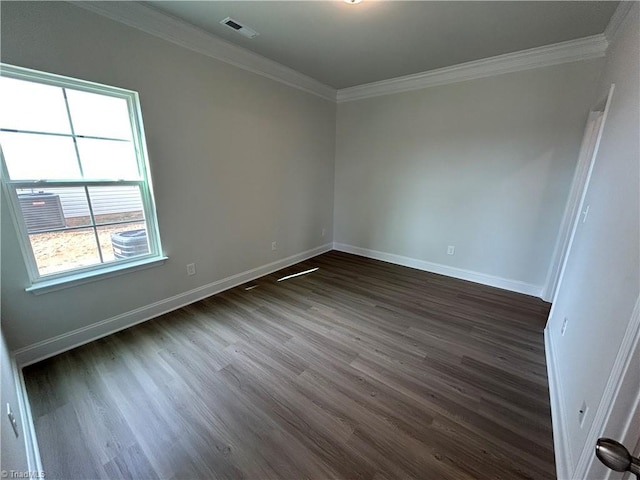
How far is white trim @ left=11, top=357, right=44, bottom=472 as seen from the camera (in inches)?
48.4

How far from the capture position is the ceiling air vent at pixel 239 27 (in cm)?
221

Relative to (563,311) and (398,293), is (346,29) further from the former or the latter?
(563,311)

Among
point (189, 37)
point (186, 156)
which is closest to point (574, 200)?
point (186, 156)

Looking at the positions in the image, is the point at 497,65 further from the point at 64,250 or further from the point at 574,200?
the point at 64,250

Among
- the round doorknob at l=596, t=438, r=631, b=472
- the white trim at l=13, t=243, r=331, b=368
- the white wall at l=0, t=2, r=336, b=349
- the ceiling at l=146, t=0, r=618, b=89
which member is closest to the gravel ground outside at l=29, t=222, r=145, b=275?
the white wall at l=0, t=2, r=336, b=349

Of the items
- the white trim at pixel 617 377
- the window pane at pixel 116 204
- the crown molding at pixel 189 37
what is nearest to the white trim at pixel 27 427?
the window pane at pixel 116 204

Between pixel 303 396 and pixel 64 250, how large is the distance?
7.03ft

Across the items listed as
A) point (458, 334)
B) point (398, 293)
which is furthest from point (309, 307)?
point (458, 334)

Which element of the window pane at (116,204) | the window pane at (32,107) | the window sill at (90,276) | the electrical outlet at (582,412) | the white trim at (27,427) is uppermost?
the window pane at (32,107)

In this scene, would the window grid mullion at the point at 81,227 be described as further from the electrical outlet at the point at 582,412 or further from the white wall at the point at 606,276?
the electrical outlet at the point at 582,412

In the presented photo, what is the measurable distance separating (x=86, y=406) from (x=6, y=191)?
1491 millimetres

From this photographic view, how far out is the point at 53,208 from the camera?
6.26ft

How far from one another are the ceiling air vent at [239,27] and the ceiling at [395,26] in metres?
0.04

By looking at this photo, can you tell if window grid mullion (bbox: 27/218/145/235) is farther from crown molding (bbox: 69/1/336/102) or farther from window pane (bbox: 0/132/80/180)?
crown molding (bbox: 69/1/336/102)
